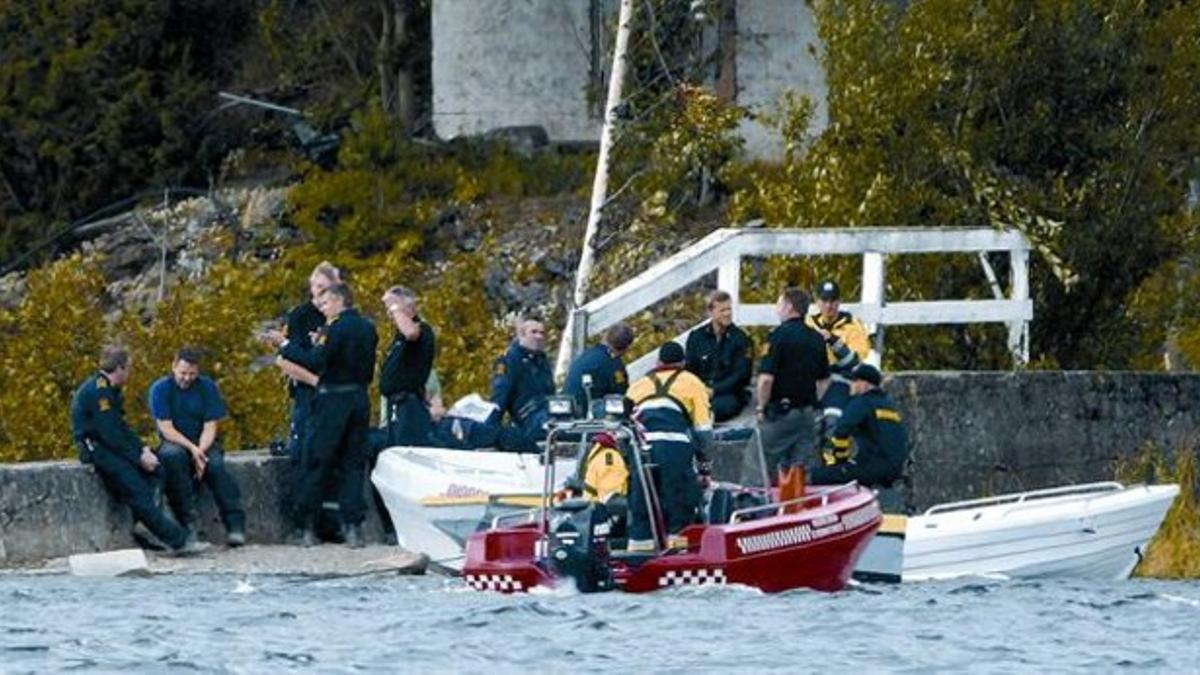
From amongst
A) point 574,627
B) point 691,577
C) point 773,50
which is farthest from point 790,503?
point 773,50

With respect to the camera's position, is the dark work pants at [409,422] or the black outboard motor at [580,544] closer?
the black outboard motor at [580,544]

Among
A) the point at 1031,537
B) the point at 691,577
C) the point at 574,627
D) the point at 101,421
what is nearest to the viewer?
the point at 574,627

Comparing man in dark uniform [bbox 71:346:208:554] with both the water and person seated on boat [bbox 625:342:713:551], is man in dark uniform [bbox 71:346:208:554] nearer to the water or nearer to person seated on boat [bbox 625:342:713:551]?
the water

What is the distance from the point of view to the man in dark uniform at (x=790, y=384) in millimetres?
30109

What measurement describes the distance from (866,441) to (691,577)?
2.65 metres

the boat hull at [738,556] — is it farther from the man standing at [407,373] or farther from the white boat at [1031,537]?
the man standing at [407,373]

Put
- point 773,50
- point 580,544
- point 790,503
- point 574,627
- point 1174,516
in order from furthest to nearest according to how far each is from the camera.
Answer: point 773,50
point 1174,516
point 790,503
point 580,544
point 574,627

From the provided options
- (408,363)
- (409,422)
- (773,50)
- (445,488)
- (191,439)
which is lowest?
(445,488)

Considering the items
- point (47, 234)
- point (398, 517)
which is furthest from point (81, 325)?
point (47, 234)

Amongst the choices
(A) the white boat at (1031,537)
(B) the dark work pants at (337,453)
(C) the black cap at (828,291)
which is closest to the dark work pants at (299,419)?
(B) the dark work pants at (337,453)

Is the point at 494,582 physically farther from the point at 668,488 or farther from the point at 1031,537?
the point at 1031,537

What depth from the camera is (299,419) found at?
30578 mm

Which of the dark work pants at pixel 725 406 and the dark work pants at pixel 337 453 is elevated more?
the dark work pants at pixel 725 406

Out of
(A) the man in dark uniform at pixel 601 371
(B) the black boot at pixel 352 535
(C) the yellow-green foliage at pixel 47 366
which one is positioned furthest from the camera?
(C) the yellow-green foliage at pixel 47 366
